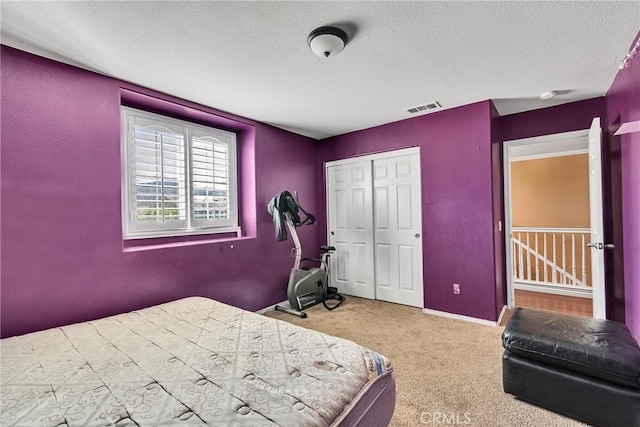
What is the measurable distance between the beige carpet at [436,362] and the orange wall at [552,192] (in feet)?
10.5

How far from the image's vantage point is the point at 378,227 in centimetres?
401

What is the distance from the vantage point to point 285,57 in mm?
2068

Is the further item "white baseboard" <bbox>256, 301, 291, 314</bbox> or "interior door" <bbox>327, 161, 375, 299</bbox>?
"interior door" <bbox>327, 161, 375, 299</bbox>

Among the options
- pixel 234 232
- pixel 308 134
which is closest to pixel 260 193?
pixel 234 232

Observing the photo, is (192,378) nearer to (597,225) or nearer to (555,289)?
(597,225)

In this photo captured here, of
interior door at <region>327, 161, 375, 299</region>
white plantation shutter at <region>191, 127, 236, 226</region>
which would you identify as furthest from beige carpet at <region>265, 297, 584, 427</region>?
white plantation shutter at <region>191, 127, 236, 226</region>

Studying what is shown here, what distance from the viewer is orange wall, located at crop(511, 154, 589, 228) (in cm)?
463

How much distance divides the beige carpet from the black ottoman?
117 millimetres

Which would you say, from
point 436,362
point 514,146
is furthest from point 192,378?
point 514,146

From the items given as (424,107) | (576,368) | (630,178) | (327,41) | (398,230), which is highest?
(424,107)

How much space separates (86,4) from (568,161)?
21.0ft

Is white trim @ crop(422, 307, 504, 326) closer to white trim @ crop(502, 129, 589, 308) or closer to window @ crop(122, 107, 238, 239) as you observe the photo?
white trim @ crop(502, 129, 589, 308)

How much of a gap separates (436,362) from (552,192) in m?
4.40

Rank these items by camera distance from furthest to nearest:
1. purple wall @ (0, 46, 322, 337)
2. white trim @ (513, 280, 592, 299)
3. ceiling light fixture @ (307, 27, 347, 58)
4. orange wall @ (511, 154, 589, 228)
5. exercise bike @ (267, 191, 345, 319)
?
orange wall @ (511, 154, 589, 228) < white trim @ (513, 280, 592, 299) < exercise bike @ (267, 191, 345, 319) < purple wall @ (0, 46, 322, 337) < ceiling light fixture @ (307, 27, 347, 58)
